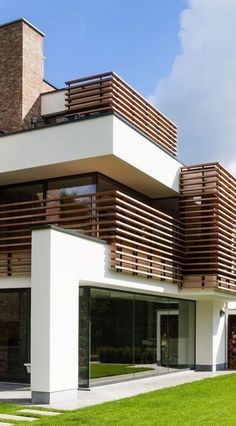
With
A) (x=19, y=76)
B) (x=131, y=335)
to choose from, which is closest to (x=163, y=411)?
(x=131, y=335)

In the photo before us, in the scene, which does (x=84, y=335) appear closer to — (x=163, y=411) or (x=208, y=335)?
(x=163, y=411)

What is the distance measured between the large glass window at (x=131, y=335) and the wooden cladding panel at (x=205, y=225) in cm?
148

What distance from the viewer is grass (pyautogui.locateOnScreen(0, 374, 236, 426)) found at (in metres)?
9.57

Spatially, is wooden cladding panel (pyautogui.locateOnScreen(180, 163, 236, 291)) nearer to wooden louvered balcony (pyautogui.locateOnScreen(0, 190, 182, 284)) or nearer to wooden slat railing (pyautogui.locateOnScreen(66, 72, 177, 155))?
wooden louvered balcony (pyautogui.locateOnScreen(0, 190, 182, 284))

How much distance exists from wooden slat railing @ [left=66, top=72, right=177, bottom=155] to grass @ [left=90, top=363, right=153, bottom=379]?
6.15 meters

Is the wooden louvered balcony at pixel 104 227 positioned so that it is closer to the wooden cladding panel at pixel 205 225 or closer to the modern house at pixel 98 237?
the modern house at pixel 98 237

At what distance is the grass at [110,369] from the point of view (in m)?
Result: 14.1

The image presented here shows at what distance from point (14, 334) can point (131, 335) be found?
3.04 meters

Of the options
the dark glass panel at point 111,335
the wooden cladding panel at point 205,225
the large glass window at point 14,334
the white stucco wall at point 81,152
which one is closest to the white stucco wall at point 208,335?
the wooden cladding panel at point 205,225

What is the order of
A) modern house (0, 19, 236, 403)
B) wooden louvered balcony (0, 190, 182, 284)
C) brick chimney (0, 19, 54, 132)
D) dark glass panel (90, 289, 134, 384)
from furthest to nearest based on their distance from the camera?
1. brick chimney (0, 19, 54, 132)
2. wooden louvered balcony (0, 190, 182, 284)
3. dark glass panel (90, 289, 134, 384)
4. modern house (0, 19, 236, 403)

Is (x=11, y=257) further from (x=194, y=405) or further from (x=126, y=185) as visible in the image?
(x=194, y=405)

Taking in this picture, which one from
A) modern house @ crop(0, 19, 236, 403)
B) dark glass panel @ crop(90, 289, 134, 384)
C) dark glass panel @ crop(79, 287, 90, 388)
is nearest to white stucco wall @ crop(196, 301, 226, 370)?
modern house @ crop(0, 19, 236, 403)

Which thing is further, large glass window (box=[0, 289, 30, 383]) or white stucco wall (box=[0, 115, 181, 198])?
large glass window (box=[0, 289, 30, 383])

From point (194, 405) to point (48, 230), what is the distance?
4365 millimetres
